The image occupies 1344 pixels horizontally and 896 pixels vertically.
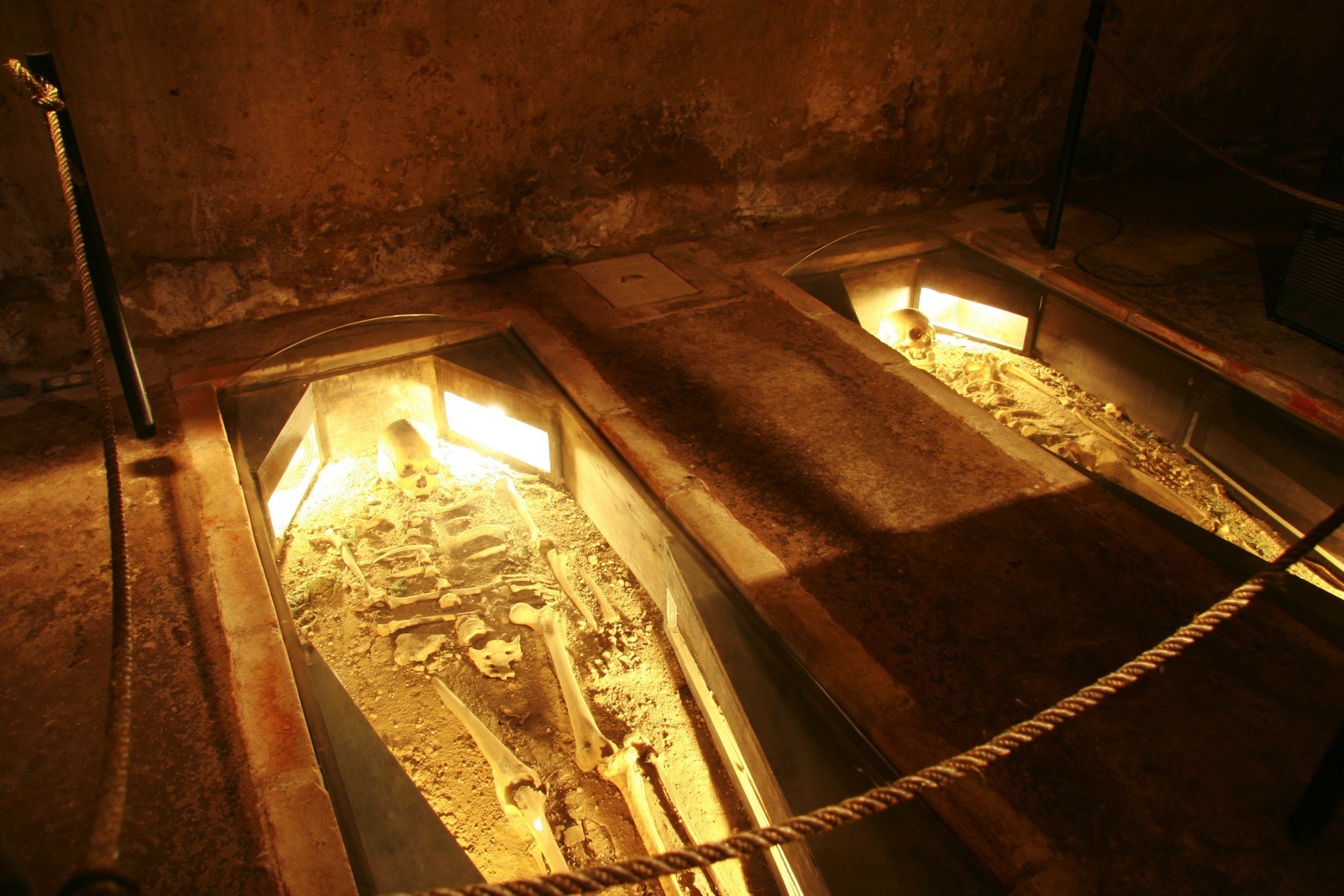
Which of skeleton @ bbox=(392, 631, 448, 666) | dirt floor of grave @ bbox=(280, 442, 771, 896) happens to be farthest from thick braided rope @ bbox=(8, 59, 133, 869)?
skeleton @ bbox=(392, 631, 448, 666)

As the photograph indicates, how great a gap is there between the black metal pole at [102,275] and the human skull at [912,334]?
11.8ft

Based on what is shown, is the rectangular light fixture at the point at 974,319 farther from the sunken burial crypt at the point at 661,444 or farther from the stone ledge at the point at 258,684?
the stone ledge at the point at 258,684

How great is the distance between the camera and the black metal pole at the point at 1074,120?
4.05 meters

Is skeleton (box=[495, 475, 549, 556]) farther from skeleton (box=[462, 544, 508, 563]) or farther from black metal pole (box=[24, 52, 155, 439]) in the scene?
A: black metal pole (box=[24, 52, 155, 439])

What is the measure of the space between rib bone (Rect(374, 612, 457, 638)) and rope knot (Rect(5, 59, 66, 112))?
79.2 inches

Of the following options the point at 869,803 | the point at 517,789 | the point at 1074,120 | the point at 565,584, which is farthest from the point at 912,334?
the point at 869,803

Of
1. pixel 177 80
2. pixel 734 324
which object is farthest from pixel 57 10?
pixel 734 324

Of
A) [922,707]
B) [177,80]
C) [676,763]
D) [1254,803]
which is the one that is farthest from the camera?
[177,80]

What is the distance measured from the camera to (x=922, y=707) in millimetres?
2193

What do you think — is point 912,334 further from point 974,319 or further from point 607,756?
point 607,756

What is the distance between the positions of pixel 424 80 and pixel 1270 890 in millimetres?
4240

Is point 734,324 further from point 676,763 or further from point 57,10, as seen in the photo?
point 57,10

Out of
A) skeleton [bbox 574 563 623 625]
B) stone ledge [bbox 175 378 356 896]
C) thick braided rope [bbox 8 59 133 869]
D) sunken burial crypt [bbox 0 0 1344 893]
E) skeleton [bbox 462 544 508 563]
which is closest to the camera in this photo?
thick braided rope [bbox 8 59 133 869]

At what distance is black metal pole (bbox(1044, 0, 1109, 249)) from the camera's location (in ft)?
13.3
